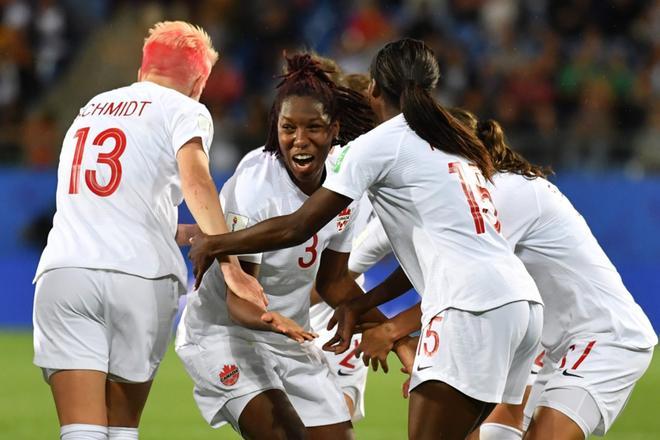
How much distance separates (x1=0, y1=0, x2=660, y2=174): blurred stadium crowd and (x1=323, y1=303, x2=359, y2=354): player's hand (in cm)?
878

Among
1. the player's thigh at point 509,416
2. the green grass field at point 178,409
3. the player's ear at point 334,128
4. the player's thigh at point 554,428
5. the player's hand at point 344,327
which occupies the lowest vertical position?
the green grass field at point 178,409

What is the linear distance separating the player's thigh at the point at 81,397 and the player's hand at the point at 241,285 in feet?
2.14

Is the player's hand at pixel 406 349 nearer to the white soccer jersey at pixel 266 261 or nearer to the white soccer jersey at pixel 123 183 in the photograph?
the white soccer jersey at pixel 266 261

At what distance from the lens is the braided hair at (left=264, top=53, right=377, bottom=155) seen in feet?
17.2

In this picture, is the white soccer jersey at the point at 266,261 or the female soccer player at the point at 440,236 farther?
the white soccer jersey at the point at 266,261

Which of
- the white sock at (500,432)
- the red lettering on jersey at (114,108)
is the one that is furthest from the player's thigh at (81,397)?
the white sock at (500,432)

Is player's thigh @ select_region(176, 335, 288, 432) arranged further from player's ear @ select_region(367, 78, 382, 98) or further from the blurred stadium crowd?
the blurred stadium crowd

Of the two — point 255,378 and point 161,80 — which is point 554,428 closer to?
point 255,378

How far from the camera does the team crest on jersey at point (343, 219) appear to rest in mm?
5605

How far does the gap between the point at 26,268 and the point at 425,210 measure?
9.48m

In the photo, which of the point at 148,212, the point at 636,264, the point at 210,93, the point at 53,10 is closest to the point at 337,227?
the point at 148,212

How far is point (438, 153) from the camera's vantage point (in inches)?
182

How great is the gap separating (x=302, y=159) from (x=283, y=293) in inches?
28.0

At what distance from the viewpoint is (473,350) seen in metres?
4.53
